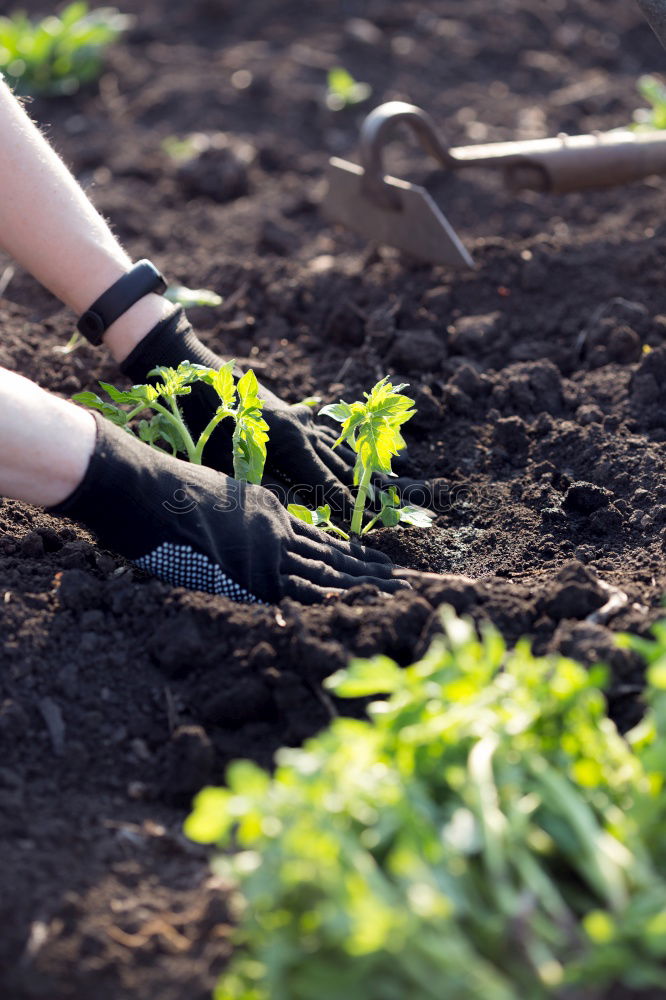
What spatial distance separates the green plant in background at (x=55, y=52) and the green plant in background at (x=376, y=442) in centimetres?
400

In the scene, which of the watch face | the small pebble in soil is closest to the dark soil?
the small pebble in soil

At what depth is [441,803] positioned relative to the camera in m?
1.64

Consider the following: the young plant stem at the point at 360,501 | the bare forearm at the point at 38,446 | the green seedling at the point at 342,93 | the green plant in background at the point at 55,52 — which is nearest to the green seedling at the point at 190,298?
the young plant stem at the point at 360,501

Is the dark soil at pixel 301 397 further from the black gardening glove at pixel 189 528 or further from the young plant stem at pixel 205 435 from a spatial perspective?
the young plant stem at pixel 205 435

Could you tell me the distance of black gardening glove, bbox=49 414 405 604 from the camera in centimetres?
227

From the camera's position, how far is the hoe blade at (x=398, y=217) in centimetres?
382

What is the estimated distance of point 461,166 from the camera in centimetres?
402

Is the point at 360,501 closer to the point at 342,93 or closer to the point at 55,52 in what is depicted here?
the point at 342,93

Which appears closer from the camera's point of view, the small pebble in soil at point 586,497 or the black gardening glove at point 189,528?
the black gardening glove at point 189,528

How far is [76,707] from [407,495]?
112 centimetres

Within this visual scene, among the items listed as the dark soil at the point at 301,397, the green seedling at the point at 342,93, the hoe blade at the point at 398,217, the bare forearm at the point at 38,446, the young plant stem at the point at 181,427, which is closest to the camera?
the dark soil at the point at 301,397

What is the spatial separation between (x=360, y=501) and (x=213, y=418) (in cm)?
41

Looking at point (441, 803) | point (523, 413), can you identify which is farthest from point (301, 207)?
point (441, 803)

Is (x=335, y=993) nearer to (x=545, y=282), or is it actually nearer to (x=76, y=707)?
(x=76, y=707)
